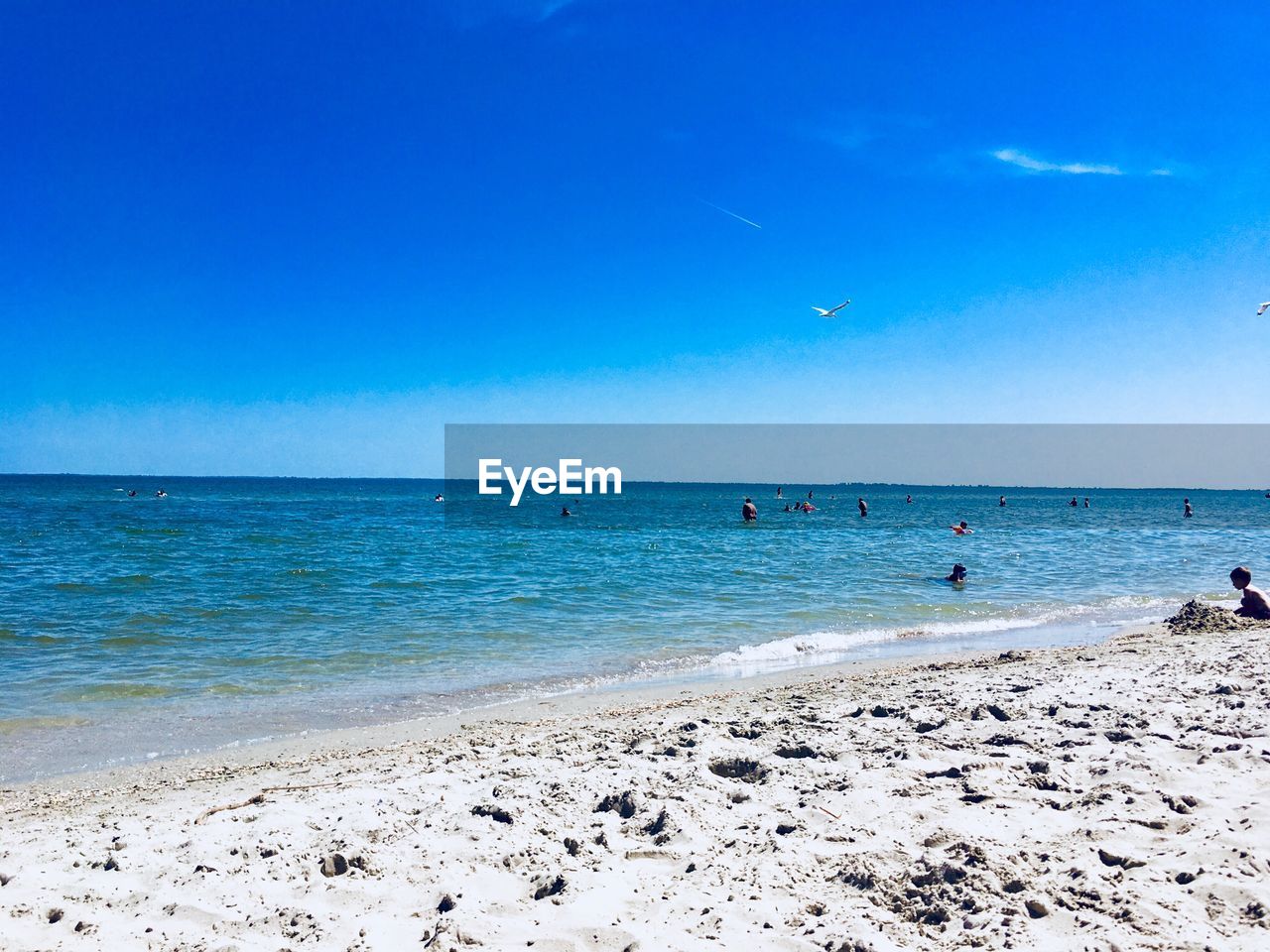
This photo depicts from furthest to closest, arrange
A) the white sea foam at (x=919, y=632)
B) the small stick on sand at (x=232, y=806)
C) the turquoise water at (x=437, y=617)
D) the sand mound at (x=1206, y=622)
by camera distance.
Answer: the sand mound at (x=1206, y=622), the white sea foam at (x=919, y=632), the turquoise water at (x=437, y=617), the small stick on sand at (x=232, y=806)

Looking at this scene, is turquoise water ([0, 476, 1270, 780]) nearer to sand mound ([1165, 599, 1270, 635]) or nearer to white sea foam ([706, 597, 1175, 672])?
white sea foam ([706, 597, 1175, 672])

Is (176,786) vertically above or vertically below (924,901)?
below

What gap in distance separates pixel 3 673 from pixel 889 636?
12.2 meters

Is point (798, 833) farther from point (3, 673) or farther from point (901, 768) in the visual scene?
point (3, 673)

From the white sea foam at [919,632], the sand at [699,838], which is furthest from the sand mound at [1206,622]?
the sand at [699,838]

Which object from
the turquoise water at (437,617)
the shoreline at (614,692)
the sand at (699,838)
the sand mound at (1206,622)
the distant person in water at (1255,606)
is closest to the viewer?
the sand at (699,838)

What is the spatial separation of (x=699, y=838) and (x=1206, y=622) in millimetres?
11328

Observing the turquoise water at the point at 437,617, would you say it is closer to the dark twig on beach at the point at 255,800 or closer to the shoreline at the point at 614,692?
the shoreline at the point at 614,692

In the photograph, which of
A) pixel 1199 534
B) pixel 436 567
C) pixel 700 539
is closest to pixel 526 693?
pixel 436 567

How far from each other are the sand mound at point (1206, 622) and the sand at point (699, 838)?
564cm

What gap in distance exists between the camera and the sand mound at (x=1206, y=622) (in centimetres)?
1152

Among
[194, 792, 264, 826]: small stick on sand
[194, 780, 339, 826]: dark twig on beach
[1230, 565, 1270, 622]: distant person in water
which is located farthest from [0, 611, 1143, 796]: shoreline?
[194, 792, 264, 826]: small stick on sand

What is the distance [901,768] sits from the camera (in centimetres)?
526

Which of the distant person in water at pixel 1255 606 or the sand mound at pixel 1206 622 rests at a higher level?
the distant person in water at pixel 1255 606
